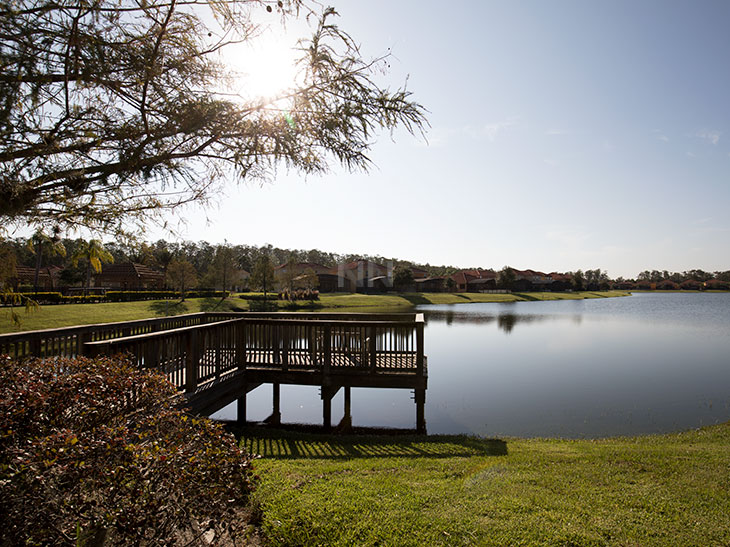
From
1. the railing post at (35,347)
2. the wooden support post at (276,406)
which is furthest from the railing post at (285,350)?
the railing post at (35,347)

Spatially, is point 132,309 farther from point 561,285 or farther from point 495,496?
point 561,285

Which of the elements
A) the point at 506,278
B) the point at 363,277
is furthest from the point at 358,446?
the point at 506,278

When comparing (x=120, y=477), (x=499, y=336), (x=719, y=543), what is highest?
(x=120, y=477)

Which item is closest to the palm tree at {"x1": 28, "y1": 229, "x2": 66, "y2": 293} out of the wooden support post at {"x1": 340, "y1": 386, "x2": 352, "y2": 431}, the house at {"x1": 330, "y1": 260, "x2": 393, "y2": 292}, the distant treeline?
the distant treeline

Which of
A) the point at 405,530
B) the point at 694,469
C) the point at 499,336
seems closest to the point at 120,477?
the point at 405,530

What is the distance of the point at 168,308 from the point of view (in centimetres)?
3269

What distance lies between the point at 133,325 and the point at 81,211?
4327 mm

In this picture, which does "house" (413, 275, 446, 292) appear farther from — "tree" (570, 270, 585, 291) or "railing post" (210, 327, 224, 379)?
"railing post" (210, 327, 224, 379)

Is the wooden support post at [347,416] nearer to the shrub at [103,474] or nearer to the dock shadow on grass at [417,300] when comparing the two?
the shrub at [103,474]

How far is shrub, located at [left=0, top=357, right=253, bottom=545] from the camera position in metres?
2.07

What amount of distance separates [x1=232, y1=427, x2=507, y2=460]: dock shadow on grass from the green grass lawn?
0.05m

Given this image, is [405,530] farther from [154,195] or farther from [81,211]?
[81,211]

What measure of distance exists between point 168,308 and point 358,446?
29.9 m

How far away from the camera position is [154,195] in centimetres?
496
